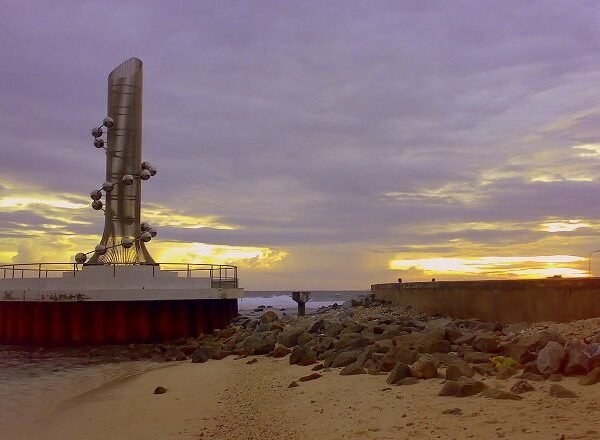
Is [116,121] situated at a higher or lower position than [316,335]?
higher

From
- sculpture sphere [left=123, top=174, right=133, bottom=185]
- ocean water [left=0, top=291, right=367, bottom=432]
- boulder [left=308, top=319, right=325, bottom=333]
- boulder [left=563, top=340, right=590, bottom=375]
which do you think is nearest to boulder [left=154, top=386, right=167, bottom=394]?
ocean water [left=0, top=291, right=367, bottom=432]

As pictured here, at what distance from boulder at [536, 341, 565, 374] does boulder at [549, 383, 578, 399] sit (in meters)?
1.00

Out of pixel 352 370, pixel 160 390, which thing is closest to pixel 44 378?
pixel 160 390

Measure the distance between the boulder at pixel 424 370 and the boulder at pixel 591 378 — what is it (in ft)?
7.37

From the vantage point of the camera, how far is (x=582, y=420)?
756cm

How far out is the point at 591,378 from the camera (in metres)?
9.02

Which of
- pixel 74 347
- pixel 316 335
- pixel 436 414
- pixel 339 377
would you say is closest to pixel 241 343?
pixel 316 335

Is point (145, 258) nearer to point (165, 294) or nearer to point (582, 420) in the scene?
point (165, 294)

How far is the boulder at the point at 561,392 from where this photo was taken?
8.52 m

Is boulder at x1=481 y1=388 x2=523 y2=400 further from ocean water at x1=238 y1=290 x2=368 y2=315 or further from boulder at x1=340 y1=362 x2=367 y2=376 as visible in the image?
ocean water at x1=238 y1=290 x2=368 y2=315

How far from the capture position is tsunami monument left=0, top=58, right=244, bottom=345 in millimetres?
23500

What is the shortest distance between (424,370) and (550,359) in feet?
6.18

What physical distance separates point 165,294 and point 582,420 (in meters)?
18.5

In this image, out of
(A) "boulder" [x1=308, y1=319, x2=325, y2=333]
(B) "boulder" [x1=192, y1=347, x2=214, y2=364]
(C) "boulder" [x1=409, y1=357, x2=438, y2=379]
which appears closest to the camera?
(C) "boulder" [x1=409, y1=357, x2=438, y2=379]
